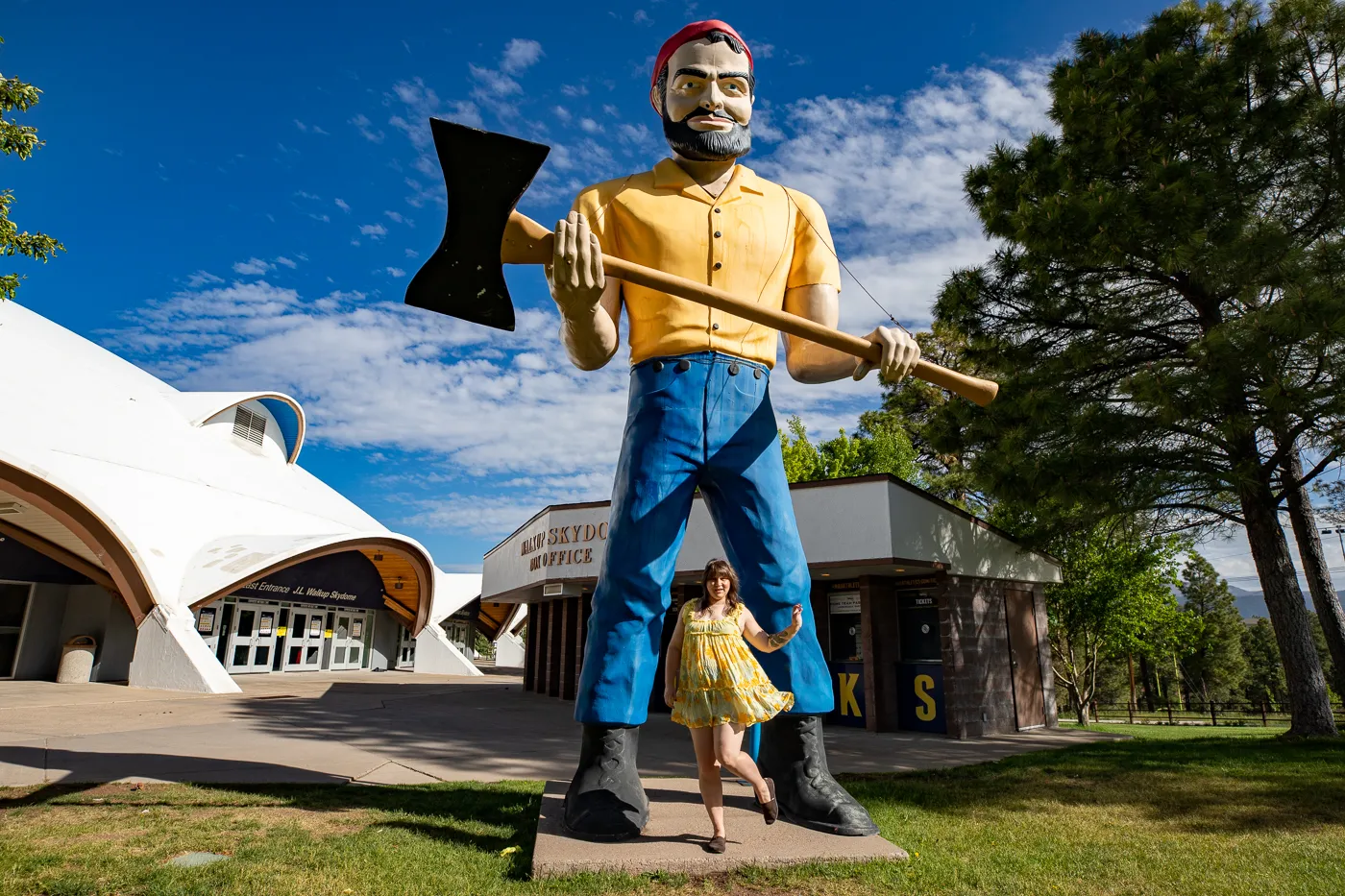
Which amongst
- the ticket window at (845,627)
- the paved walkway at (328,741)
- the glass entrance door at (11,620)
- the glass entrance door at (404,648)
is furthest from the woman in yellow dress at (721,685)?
the glass entrance door at (404,648)

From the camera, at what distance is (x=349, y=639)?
25219 millimetres

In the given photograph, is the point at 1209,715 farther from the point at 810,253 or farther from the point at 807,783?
the point at 810,253

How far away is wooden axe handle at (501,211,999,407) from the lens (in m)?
3.09

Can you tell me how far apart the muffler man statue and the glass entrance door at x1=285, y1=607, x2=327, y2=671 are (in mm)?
22259

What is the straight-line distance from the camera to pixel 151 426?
21734 mm

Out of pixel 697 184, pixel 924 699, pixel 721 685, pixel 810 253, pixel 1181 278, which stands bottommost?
pixel 924 699

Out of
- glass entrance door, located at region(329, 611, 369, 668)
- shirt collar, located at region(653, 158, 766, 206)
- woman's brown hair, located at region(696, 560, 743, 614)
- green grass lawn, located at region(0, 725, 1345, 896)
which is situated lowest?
green grass lawn, located at region(0, 725, 1345, 896)

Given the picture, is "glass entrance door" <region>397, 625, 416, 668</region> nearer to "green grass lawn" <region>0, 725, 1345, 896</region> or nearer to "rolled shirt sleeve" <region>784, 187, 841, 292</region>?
"green grass lawn" <region>0, 725, 1345, 896</region>

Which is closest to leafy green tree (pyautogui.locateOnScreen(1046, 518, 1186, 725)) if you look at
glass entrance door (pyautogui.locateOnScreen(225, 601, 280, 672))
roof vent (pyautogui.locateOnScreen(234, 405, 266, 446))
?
glass entrance door (pyautogui.locateOnScreen(225, 601, 280, 672))

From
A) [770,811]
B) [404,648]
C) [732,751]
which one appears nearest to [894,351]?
[732,751]

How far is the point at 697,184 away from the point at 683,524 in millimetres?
1656

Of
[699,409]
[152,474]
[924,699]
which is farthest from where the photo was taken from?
[152,474]

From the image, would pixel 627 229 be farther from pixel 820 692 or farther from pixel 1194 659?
pixel 1194 659

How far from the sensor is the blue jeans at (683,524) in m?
3.43
